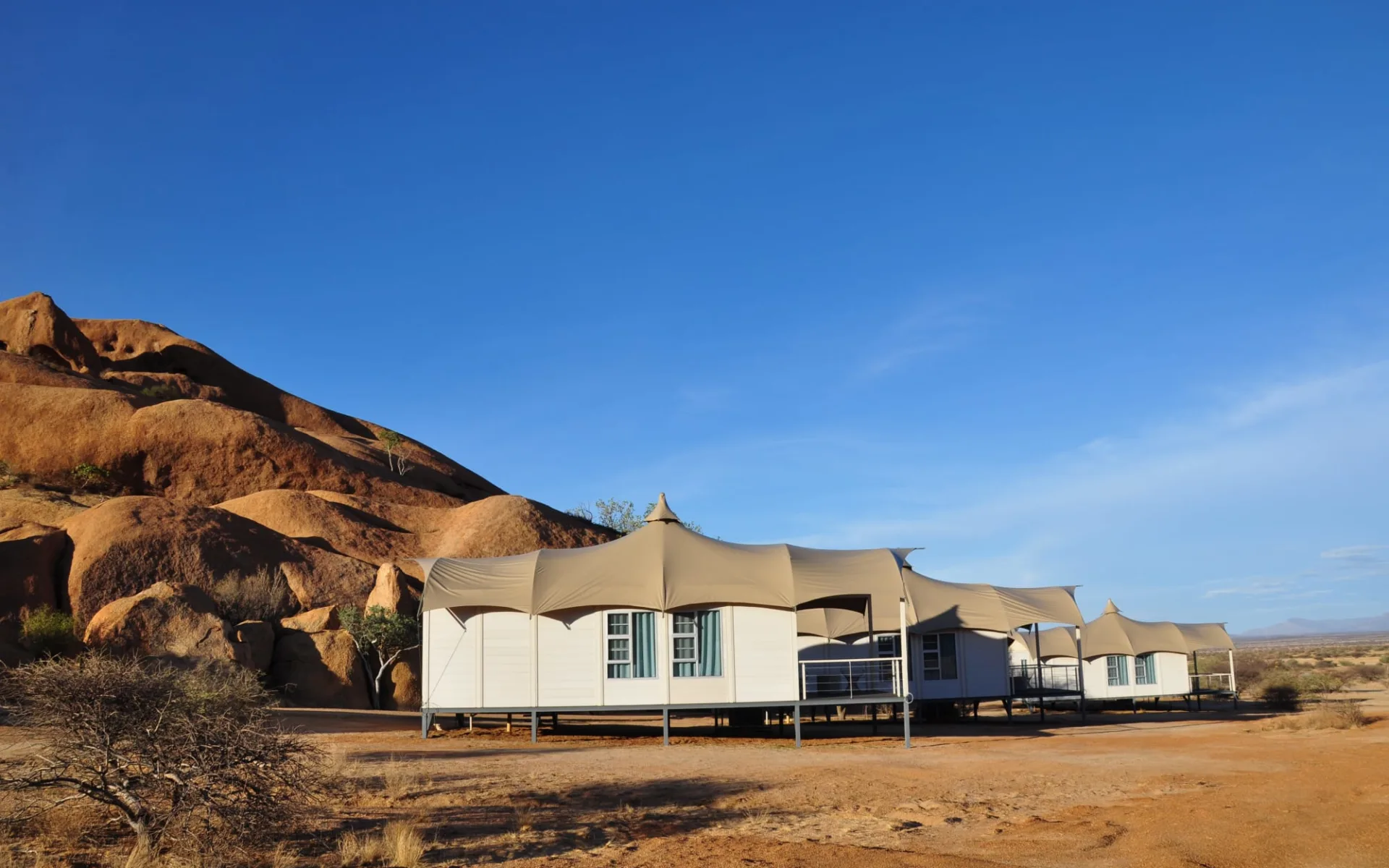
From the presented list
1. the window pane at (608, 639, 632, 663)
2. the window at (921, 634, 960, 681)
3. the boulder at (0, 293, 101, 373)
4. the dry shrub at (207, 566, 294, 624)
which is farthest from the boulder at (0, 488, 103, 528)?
the window at (921, 634, 960, 681)

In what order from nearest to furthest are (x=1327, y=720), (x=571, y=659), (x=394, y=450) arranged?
(x=571, y=659)
(x=1327, y=720)
(x=394, y=450)

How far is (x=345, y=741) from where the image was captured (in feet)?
69.2

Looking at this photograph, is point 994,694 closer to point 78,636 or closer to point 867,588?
point 867,588

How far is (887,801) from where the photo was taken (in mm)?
13656

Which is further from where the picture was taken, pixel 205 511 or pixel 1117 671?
pixel 205 511

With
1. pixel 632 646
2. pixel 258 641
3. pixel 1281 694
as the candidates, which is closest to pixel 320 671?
pixel 258 641

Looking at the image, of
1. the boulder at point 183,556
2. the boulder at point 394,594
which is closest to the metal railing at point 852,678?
the boulder at point 394,594

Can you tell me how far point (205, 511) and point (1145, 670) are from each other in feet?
118

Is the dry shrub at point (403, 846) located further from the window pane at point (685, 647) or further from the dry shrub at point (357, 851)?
the window pane at point (685, 647)

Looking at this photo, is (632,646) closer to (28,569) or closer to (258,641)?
(258,641)

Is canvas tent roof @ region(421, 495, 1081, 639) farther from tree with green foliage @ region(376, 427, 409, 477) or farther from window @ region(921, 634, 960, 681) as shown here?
tree with green foliage @ region(376, 427, 409, 477)

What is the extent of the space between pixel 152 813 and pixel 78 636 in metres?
25.2

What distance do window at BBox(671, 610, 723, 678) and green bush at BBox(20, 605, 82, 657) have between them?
54.8 ft

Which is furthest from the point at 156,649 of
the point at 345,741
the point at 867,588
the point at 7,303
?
the point at 7,303
